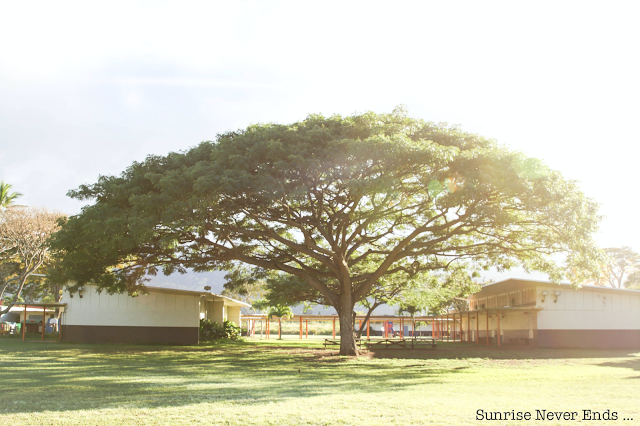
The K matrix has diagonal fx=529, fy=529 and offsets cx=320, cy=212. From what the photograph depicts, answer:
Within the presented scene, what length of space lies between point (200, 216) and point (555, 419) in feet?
39.3

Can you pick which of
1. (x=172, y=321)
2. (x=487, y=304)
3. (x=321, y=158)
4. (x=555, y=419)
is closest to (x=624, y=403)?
(x=555, y=419)

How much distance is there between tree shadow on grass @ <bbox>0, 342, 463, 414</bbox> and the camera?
29.9 ft

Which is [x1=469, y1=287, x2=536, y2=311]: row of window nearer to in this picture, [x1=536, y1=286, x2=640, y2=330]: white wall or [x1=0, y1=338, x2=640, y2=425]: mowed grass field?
[x1=536, y1=286, x2=640, y2=330]: white wall

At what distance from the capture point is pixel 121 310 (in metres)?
30.4

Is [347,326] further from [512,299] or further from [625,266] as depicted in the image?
[625,266]

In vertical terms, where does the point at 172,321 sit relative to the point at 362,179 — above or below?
below

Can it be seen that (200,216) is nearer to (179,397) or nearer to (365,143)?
(365,143)

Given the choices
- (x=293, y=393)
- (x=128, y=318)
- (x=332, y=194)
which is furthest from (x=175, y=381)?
(x=128, y=318)

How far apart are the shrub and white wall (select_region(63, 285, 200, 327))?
4.14m

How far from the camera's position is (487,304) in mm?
44219

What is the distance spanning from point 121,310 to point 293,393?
22916mm

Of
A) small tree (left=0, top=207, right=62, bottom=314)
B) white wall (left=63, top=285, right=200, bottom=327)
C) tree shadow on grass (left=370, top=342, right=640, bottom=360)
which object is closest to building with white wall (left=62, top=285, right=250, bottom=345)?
white wall (left=63, top=285, right=200, bottom=327)

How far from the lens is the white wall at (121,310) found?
3017 centimetres

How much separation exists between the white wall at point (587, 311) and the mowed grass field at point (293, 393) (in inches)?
606
